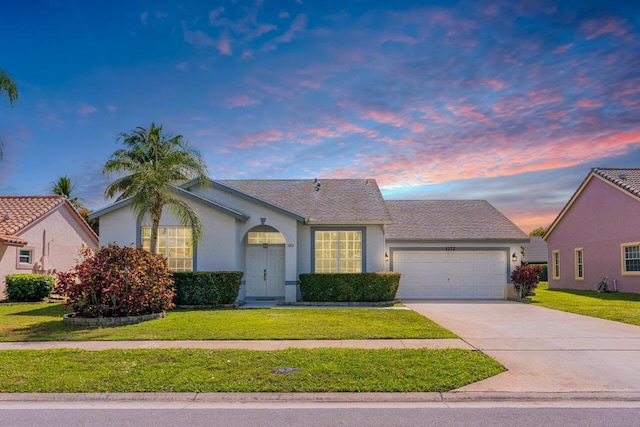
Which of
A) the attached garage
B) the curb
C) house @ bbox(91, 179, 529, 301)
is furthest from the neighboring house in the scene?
the curb

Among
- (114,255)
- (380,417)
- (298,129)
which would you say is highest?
(298,129)

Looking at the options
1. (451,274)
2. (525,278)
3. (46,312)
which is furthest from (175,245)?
(525,278)

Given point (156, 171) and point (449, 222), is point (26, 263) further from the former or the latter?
point (449, 222)

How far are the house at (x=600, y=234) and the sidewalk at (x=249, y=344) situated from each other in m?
18.0

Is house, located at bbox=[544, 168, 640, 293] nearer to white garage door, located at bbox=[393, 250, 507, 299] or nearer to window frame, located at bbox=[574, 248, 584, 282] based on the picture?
window frame, located at bbox=[574, 248, 584, 282]

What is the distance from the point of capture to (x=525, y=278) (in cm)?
2125

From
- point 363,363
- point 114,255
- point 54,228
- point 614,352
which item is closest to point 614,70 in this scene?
point 614,352

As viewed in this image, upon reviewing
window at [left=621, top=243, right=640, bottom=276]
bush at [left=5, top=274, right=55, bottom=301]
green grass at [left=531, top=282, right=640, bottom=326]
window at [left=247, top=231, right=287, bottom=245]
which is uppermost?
window at [left=247, top=231, right=287, bottom=245]

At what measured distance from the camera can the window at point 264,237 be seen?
822 inches

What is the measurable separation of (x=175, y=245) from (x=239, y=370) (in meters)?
12.3

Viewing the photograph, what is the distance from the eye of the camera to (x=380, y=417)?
6.00 meters

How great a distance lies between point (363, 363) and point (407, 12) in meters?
9.59

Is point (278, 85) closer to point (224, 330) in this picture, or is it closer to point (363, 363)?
point (224, 330)

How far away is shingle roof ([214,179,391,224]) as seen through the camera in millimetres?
20734
